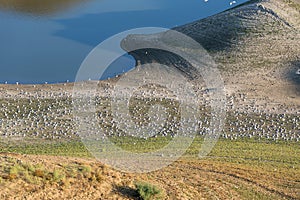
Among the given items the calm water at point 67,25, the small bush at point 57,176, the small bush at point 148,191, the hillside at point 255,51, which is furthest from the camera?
the calm water at point 67,25

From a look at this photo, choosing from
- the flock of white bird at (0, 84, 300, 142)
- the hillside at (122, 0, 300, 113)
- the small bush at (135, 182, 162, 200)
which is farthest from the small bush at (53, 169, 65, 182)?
the hillside at (122, 0, 300, 113)

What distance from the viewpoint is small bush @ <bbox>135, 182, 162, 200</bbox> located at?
21.3 meters

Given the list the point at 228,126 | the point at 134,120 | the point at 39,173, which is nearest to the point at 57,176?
the point at 39,173

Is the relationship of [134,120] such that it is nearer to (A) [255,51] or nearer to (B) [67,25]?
(A) [255,51]

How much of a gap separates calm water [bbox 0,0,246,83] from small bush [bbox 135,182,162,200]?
1178 inches

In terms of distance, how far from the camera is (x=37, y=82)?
49281 millimetres

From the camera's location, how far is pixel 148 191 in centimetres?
2131

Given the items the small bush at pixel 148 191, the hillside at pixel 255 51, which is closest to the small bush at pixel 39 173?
the small bush at pixel 148 191

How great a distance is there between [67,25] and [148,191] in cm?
4690

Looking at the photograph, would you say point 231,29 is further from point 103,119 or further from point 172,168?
point 172,168

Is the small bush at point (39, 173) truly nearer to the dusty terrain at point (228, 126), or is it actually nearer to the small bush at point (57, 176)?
the dusty terrain at point (228, 126)

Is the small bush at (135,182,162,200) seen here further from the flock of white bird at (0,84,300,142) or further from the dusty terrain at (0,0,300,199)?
the flock of white bird at (0,84,300,142)

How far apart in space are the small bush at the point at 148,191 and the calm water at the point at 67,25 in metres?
29.9

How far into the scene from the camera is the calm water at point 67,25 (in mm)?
52938
